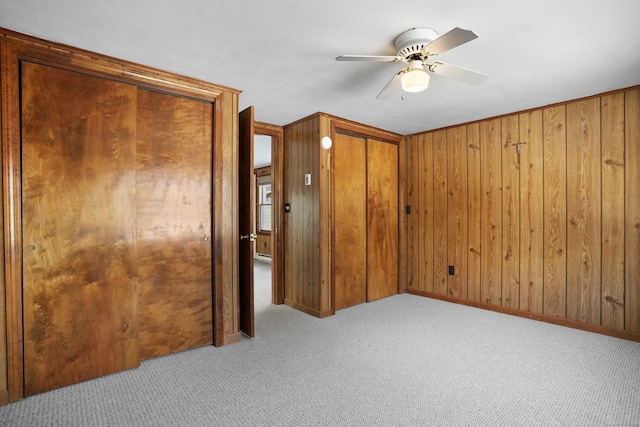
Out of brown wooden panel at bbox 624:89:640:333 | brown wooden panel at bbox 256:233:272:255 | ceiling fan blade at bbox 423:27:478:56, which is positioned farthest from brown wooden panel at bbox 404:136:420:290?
brown wooden panel at bbox 256:233:272:255

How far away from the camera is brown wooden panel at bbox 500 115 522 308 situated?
3676mm

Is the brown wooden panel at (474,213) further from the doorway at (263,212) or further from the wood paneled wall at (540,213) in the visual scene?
the doorway at (263,212)

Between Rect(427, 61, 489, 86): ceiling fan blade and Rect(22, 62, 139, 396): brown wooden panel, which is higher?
Rect(427, 61, 489, 86): ceiling fan blade

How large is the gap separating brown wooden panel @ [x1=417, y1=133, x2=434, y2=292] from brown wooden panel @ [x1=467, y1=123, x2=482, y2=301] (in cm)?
51

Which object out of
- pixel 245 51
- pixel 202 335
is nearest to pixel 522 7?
pixel 245 51

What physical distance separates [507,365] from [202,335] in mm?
2434

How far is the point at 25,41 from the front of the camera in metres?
2.02

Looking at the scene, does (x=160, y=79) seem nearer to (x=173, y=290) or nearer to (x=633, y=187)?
(x=173, y=290)

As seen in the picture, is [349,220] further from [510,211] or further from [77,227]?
[77,227]

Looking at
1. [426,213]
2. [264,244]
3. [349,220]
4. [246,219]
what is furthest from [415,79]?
[264,244]

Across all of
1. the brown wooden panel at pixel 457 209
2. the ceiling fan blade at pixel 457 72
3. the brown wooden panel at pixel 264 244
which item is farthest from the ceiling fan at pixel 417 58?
the brown wooden panel at pixel 264 244

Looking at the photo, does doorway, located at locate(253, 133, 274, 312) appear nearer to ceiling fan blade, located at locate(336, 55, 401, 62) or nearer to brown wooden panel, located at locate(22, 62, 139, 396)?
brown wooden panel, located at locate(22, 62, 139, 396)

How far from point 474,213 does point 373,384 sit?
2.66 meters

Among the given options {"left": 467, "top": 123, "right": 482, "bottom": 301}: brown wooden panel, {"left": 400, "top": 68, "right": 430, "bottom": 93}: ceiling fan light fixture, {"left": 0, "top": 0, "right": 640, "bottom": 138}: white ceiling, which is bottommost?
{"left": 467, "top": 123, "right": 482, "bottom": 301}: brown wooden panel
